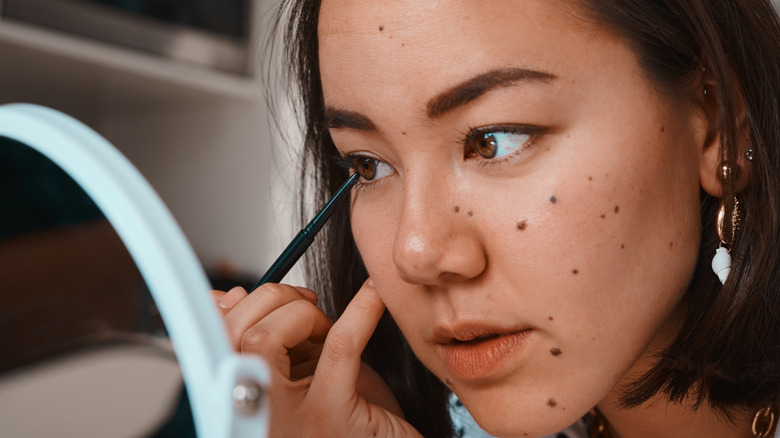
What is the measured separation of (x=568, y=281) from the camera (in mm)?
540

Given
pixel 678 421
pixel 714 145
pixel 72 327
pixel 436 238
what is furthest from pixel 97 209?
pixel 678 421

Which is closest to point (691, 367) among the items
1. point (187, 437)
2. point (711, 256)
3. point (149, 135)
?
point (711, 256)

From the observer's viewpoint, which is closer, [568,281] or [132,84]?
[568,281]

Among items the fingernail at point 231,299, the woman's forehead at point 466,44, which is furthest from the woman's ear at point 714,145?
the fingernail at point 231,299

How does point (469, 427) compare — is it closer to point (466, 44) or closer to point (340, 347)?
point (340, 347)

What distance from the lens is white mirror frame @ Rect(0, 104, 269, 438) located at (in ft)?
0.78

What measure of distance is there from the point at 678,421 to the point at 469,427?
10.4 inches

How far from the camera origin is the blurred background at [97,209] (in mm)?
423

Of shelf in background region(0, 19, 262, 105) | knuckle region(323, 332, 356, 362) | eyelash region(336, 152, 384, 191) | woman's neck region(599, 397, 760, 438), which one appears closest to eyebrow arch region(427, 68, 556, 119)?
eyelash region(336, 152, 384, 191)

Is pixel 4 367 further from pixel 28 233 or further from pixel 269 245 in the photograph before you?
pixel 269 245

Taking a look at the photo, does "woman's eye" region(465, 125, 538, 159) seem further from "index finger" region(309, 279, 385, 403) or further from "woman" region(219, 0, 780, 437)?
"index finger" region(309, 279, 385, 403)

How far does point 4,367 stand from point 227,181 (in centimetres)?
117

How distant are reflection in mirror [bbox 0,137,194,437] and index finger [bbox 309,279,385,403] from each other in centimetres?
21

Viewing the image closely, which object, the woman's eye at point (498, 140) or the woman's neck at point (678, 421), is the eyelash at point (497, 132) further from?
the woman's neck at point (678, 421)
